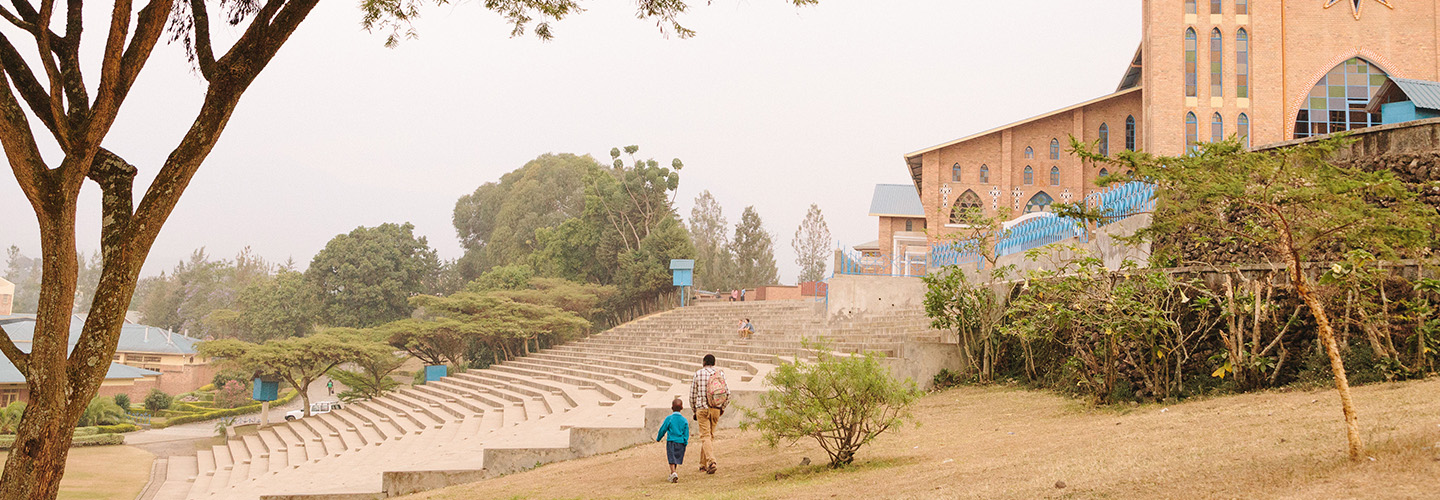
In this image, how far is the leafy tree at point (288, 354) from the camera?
2862 cm

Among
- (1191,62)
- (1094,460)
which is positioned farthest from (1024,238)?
(1191,62)

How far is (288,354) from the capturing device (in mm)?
28812

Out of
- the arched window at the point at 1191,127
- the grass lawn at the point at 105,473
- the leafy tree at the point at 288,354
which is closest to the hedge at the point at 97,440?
the grass lawn at the point at 105,473

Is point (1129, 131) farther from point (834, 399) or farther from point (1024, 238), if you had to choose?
point (834, 399)

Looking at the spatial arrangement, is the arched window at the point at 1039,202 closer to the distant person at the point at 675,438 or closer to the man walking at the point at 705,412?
the man walking at the point at 705,412

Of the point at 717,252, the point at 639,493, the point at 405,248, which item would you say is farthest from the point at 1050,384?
the point at 405,248

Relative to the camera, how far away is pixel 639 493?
7.91 meters

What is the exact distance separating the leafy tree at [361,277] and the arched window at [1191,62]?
3485 cm

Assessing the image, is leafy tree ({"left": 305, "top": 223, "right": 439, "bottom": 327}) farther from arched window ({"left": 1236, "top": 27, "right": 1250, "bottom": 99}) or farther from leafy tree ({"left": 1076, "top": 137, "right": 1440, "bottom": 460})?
leafy tree ({"left": 1076, "top": 137, "right": 1440, "bottom": 460})

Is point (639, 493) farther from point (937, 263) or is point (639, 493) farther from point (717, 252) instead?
point (717, 252)

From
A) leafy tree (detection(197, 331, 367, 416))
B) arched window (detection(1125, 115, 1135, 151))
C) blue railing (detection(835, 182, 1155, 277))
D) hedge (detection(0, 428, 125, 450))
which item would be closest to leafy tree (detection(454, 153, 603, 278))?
leafy tree (detection(197, 331, 367, 416))

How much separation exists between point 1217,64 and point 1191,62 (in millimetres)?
682

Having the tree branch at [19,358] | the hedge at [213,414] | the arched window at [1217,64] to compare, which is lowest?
the hedge at [213,414]

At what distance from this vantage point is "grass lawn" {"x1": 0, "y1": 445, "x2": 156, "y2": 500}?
750 inches
